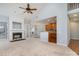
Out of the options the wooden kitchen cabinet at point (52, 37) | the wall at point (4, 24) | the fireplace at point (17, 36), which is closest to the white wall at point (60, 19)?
the wooden kitchen cabinet at point (52, 37)

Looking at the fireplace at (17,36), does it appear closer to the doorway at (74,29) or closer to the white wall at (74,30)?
the doorway at (74,29)

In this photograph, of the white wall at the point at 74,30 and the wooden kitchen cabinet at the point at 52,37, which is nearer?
the white wall at the point at 74,30

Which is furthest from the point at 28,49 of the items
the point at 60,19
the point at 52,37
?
the point at 60,19

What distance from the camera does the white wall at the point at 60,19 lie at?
442 cm

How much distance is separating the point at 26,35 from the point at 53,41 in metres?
1.57

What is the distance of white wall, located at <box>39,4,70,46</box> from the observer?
14.5ft

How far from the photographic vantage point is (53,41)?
491cm

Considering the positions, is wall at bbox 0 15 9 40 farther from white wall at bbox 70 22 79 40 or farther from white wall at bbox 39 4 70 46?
white wall at bbox 70 22 79 40

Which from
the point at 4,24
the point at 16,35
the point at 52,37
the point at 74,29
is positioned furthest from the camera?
the point at 52,37

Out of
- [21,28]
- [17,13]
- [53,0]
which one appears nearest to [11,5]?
[17,13]

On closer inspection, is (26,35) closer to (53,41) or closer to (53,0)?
Result: (53,41)

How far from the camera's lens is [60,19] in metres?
4.84

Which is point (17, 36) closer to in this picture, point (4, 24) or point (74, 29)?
point (4, 24)

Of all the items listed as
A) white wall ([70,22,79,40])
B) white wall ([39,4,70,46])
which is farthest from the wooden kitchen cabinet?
white wall ([70,22,79,40])
